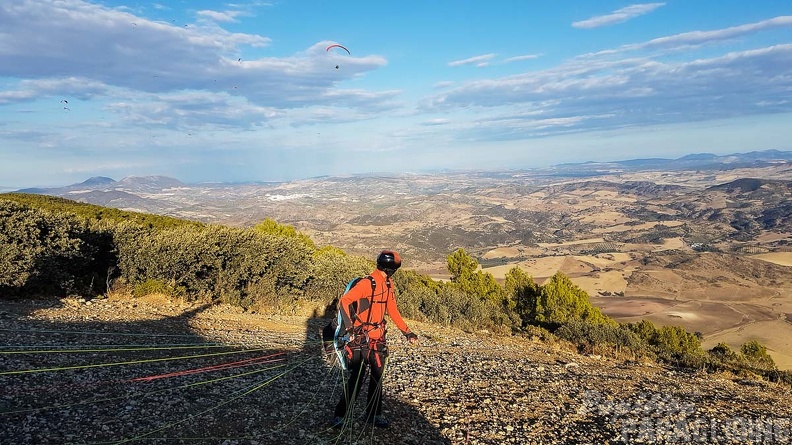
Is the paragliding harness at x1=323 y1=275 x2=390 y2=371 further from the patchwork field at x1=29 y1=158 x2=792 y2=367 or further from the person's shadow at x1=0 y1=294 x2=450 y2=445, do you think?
the patchwork field at x1=29 y1=158 x2=792 y2=367

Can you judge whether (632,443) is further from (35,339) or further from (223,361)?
(35,339)

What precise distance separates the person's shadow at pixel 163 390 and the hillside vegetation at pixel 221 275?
9.06ft

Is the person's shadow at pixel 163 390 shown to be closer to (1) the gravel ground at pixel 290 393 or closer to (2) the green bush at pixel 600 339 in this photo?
(1) the gravel ground at pixel 290 393

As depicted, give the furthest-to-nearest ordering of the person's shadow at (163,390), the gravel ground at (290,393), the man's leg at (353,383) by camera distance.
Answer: the gravel ground at (290,393)
the man's leg at (353,383)
the person's shadow at (163,390)

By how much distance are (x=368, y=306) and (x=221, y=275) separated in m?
12.4

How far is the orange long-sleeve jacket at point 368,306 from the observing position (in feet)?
21.4

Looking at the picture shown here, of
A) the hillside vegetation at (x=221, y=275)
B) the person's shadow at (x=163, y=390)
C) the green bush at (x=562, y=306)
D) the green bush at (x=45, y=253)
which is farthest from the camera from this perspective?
the green bush at (x=562, y=306)

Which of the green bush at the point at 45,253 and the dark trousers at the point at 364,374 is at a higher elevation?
the green bush at the point at 45,253

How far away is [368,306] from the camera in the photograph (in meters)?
6.62

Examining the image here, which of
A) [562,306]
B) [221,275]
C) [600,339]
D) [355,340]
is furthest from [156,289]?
[562,306]

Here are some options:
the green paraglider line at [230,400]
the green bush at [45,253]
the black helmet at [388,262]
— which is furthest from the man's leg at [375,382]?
the green bush at [45,253]

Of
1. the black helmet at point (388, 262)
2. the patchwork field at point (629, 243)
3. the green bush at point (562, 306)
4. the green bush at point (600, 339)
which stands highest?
the black helmet at point (388, 262)

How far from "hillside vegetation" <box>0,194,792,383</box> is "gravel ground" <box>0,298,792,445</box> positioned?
5.27 feet

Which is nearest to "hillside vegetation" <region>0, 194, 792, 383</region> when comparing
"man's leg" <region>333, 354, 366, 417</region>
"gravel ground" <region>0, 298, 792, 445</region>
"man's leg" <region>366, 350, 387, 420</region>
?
"gravel ground" <region>0, 298, 792, 445</region>
